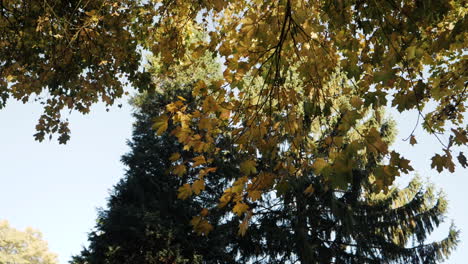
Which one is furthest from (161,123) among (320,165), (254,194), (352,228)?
(352,228)

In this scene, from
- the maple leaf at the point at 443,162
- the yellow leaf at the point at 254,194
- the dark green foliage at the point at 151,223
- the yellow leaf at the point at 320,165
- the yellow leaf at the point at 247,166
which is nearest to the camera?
the yellow leaf at the point at 320,165

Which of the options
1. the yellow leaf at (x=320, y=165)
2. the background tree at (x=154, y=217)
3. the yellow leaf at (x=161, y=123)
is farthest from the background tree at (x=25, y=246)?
the yellow leaf at (x=320, y=165)

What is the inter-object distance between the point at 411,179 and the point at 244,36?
11.4 m

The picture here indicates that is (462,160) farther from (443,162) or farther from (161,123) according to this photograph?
(161,123)

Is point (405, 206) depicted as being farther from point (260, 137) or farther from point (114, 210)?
point (260, 137)

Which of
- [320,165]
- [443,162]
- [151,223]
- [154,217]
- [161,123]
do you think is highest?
[154,217]

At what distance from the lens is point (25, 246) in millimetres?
31156

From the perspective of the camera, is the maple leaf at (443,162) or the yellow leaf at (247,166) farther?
the yellow leaf at (247,166)

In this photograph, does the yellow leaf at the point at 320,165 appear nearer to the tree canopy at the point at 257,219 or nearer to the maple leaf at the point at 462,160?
the maple leaf at the point at 462,160

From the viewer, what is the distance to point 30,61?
5.03 meters

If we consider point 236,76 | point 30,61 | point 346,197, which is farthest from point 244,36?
point 346,197

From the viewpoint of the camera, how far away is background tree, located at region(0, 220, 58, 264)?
3003 centimetres

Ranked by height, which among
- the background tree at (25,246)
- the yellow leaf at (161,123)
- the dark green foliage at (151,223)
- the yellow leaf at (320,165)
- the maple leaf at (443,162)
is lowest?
the yellow leaf at (320,165)

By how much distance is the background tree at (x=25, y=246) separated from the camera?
3003 centimetres
